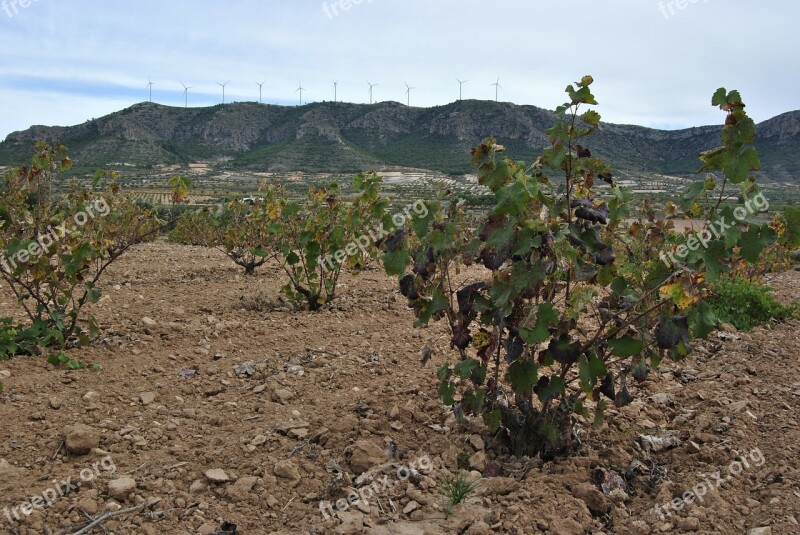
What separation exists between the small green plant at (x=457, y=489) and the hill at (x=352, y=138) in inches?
2400

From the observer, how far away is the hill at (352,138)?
70.9 metres

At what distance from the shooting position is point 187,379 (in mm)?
3756

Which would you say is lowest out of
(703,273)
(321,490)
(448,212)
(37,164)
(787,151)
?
(321,490)

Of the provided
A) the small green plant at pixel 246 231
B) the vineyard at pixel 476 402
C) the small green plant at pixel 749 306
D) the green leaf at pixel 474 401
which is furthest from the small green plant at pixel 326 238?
the small green plant at pixel 749 306

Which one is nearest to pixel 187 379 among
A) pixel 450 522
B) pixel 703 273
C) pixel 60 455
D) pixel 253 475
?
pixel 60 455

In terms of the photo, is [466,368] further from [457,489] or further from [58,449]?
[58,449]

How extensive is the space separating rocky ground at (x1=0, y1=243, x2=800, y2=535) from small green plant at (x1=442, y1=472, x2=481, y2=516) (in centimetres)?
3

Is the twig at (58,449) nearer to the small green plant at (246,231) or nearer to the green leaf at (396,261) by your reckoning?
the green leaf at (396,261)

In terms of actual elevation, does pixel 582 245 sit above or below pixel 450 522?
above

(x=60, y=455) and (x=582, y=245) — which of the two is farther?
(x=60, y=455)

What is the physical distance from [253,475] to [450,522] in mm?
897

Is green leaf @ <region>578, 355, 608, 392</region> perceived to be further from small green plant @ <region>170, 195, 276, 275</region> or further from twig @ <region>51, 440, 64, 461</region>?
small green plant @ <region>170, 195, 276, 275</region>

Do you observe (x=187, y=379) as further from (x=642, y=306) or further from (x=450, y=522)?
(x=642, y=306)

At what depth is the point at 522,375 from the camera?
2.48 m
